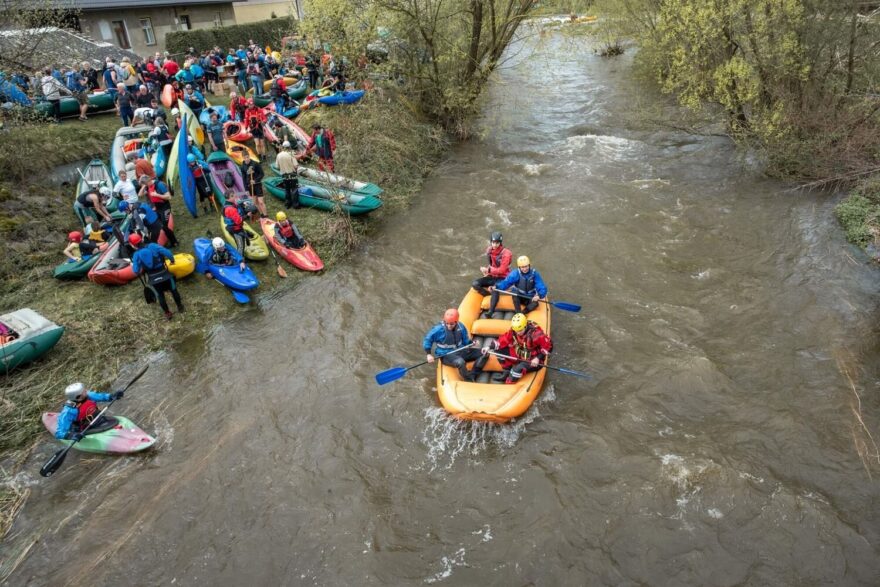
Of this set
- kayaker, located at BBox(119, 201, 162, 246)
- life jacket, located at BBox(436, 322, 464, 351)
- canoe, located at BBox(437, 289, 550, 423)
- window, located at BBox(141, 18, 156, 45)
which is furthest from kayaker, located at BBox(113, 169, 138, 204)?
window, located at BBox(141, 18, 156, 45)

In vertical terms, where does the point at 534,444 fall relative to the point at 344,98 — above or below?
below

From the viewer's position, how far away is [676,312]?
8.25 metres

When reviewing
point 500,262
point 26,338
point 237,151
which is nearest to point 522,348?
point 500,262

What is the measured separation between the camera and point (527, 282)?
7805 mm

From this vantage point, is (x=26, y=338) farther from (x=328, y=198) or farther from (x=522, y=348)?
(x=522, y=348)

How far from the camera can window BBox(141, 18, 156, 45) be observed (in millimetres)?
21078

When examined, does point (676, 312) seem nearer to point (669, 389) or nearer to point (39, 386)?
point (669, 389)

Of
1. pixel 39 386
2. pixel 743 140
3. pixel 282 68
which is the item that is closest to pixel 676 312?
pixel 743 140

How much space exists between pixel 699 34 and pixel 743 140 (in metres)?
2.63

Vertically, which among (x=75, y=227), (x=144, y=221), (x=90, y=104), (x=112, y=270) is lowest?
(x=112, y=270)

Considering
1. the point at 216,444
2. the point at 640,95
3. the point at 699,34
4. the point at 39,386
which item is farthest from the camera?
the point at 640,95

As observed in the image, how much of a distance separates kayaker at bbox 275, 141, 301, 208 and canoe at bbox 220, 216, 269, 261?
60.3 inches

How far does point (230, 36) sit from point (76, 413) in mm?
20766

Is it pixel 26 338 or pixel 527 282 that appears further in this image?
pixel 527 282
